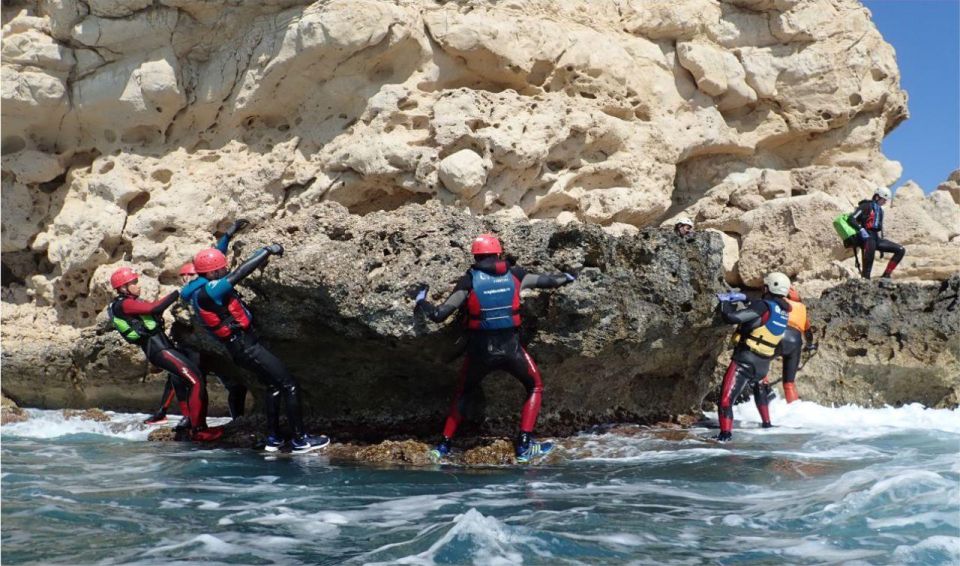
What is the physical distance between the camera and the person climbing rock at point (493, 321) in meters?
6.67

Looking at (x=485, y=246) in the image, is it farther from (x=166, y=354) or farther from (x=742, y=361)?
(x=166, y=354)

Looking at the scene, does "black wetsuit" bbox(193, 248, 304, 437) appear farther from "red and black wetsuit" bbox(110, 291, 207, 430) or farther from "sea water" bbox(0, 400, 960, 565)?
"red and black wetsuit" bbox(110, 291, 207, 430)

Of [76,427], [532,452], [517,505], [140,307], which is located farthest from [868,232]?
[76,427]

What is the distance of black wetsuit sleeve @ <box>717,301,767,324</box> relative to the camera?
25.5ft

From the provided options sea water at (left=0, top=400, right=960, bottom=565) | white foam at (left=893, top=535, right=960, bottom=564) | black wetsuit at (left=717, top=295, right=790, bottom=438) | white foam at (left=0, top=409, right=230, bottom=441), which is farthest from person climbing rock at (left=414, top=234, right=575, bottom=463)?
white foam at (left=0, top=409, right=230, bottom=441)

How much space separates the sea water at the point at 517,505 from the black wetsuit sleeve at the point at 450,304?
4.12ft

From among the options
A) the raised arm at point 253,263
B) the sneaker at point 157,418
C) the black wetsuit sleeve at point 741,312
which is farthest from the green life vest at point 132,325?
the black wetsuit sleeve at point 741,312

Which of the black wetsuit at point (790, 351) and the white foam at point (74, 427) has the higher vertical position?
the black wetsuit at point (790, 351)

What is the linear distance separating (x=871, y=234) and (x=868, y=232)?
1.9 inches

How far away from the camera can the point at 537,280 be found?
6820 millimetres

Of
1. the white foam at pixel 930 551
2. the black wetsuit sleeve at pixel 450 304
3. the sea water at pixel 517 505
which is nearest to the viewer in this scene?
the white foam at pixel 930 551

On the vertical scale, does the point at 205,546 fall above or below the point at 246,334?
below

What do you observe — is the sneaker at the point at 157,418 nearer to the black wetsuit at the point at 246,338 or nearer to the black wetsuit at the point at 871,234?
the black wetsuit at the point at 246,338

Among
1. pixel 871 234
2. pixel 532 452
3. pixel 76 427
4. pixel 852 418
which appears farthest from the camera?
pixel 871 234
